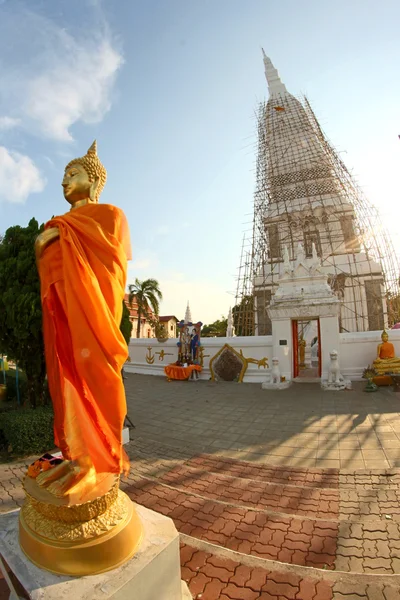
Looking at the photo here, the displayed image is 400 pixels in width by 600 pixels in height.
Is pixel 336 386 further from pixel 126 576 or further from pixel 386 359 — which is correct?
pixel 126 576

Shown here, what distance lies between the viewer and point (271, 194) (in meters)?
23.0

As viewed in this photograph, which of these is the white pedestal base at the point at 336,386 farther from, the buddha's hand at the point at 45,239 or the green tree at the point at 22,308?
the buddha's hand at the point at 45,239

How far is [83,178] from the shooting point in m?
2.38

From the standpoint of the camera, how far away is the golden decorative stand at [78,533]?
5.57 feet

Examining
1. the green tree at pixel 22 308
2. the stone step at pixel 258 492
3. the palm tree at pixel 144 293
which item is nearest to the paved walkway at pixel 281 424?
the stone step at pixel 258 492

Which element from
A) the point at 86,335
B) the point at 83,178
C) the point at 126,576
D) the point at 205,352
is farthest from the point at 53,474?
the point at 205,352

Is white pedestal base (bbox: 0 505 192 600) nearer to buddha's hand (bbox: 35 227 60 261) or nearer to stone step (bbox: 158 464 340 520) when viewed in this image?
stone step (bbox: 158 464 340 520)

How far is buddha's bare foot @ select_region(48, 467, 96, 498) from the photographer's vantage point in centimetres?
185

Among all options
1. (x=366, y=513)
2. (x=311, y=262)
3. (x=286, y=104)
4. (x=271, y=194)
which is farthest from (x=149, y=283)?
(x=366, y=513)

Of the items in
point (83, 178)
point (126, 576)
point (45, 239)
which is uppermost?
point (83, 178)

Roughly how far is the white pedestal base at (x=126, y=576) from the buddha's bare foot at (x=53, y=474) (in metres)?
0.38

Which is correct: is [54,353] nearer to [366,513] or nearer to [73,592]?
[73,592]

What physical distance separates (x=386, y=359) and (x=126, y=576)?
35.5ft

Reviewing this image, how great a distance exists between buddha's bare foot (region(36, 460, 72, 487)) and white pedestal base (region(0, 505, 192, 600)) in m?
0.38
